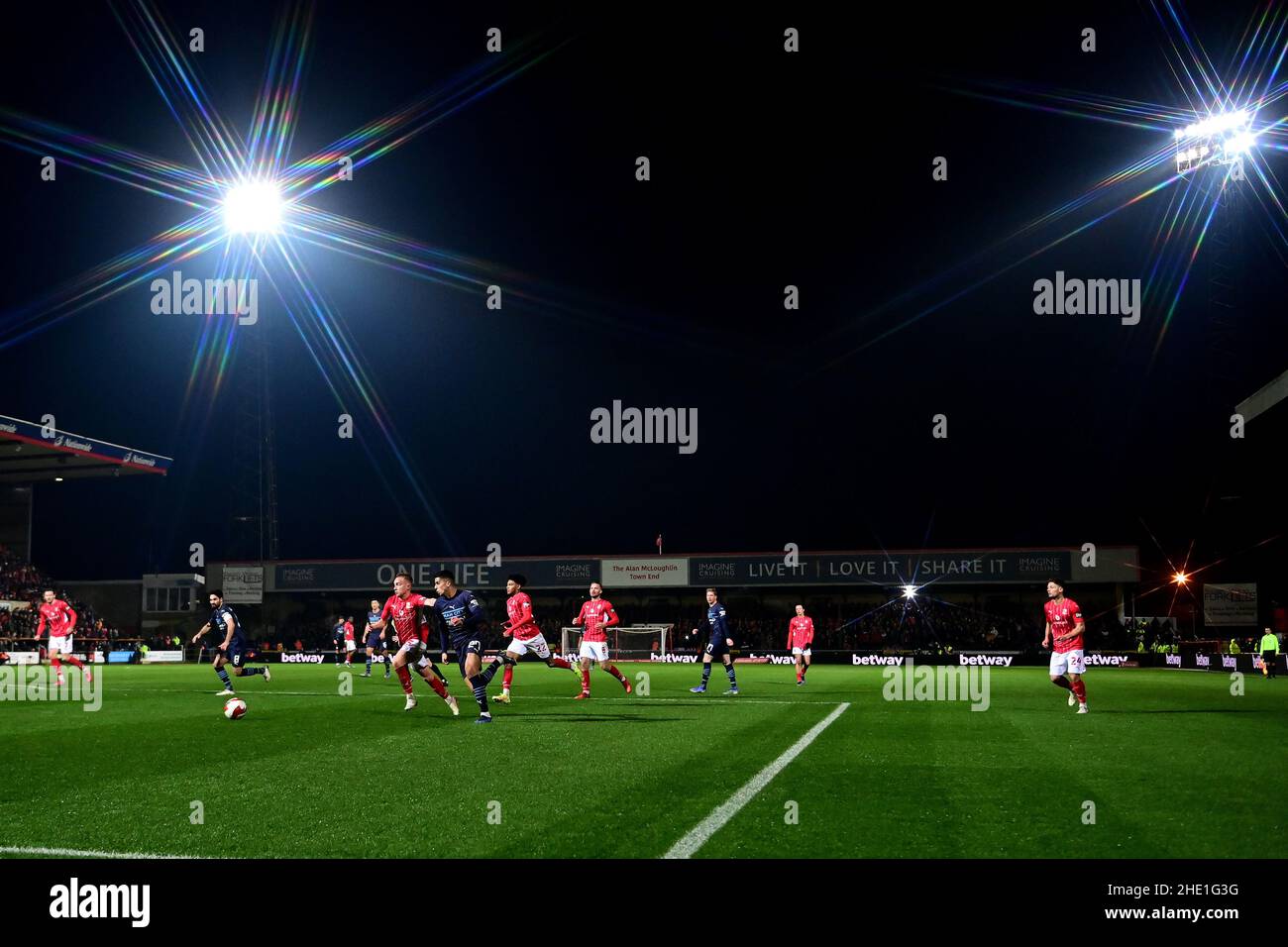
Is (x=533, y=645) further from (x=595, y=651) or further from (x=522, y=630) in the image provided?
(x=595, y=651)

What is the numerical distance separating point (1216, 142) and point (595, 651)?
3951 centimetres

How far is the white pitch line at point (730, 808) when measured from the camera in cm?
648

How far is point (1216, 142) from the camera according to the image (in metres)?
43.8

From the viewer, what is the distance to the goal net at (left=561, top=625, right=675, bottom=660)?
5109 cm

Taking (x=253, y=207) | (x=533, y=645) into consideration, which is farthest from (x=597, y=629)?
(x=253, y=207)

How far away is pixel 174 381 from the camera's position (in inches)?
2179

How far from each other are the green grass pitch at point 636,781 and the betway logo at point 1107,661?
86.7ft

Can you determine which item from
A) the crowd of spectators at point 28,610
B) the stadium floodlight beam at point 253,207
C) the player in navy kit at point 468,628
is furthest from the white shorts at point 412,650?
the stadium floodlight beam at point 253,207

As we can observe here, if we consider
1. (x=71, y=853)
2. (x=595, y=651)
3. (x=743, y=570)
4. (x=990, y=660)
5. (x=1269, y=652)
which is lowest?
(x=990, y=660)

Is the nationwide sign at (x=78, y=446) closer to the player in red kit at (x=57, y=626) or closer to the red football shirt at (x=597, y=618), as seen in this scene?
the player in red kit at (x=57, y=626)

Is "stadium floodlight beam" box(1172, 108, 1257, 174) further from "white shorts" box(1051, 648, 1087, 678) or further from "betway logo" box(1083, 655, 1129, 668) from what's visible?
"white shorts" box(1051, 648, 1087, 678)

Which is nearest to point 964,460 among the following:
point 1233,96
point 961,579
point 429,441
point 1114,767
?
point 961,579

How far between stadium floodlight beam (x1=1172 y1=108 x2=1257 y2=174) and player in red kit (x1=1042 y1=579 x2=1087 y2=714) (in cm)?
3501
